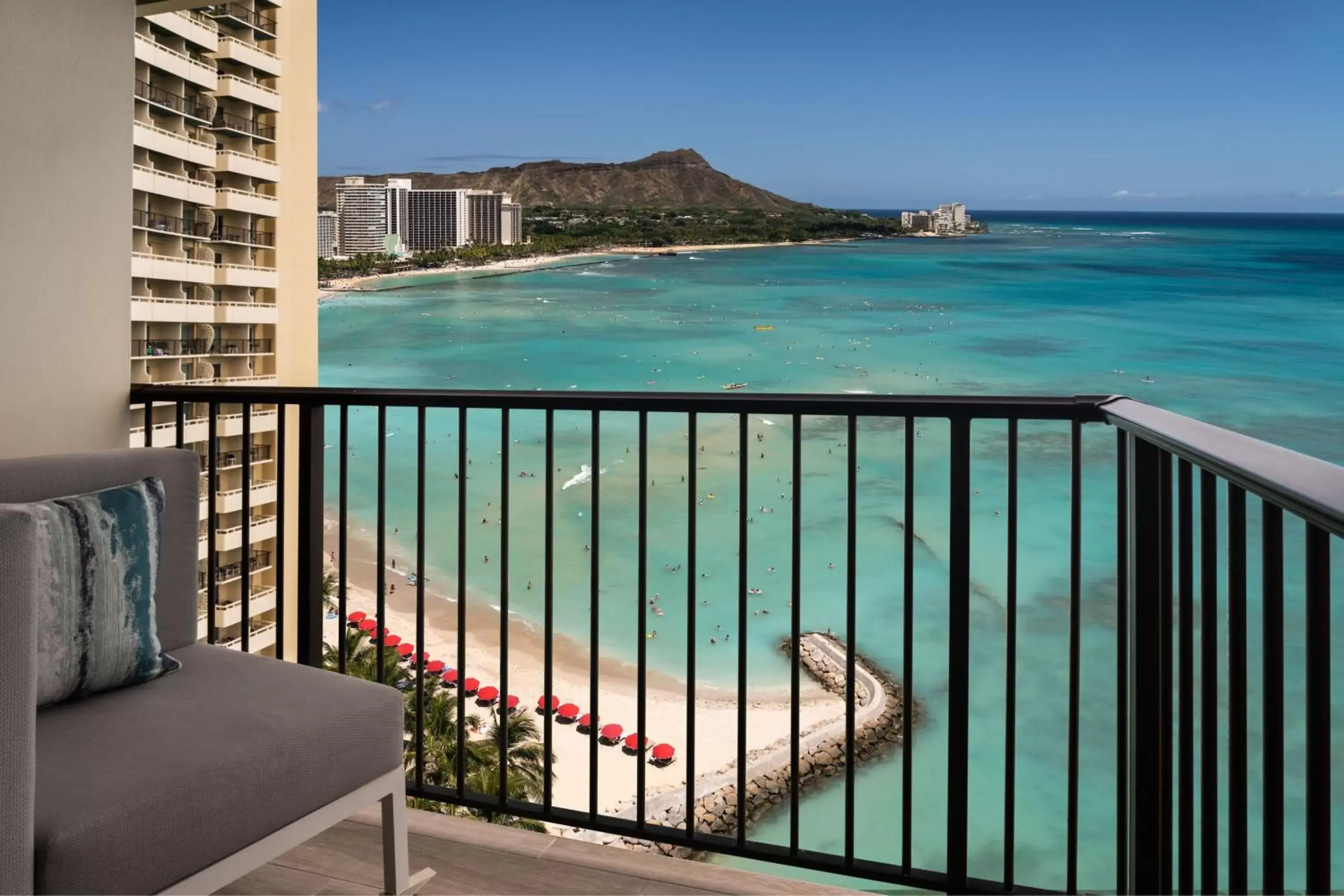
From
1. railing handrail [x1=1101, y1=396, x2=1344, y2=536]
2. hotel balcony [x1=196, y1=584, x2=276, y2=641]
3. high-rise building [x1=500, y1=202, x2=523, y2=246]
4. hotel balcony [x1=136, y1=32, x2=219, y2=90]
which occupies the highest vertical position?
hotel balcony [x1=136, y1=32, x2=219, y2=90]

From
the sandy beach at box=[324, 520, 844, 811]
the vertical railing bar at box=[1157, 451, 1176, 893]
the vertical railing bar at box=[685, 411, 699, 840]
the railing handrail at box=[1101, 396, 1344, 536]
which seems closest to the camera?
the railing handrail at box=[1101, 396, 1344, 536]

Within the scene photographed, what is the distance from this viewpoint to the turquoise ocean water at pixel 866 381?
20.0 m

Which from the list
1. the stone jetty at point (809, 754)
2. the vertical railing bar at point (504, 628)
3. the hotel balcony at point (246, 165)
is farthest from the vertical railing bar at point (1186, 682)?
the hotel balcony at point (246, 165)

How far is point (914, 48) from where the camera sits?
2802cm

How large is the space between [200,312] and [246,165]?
3.93 meters

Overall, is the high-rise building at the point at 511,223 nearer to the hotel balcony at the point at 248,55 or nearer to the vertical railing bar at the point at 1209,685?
the hotel balcony at the point at 248,55

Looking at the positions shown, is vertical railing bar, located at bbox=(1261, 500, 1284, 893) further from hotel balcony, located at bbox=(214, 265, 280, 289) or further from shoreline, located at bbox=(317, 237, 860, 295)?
hotel balcony, located at bbox=(214, 265, 280, 289)

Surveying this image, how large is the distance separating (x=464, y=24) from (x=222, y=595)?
16422 millimetres

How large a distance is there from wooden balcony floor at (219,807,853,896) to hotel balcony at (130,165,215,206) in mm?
18238

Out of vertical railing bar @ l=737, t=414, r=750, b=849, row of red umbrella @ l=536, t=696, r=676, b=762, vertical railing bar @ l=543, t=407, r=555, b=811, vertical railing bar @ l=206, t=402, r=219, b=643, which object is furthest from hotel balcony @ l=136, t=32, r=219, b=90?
vertical railing bar @ l=737, t=414, r=750, b=849

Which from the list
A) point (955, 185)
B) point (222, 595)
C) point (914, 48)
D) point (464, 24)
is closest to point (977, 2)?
point (914, 48)

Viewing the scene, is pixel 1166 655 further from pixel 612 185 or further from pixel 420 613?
pixel 612 185

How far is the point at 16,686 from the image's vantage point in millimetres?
966

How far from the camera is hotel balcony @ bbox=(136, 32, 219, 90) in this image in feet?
56.1
